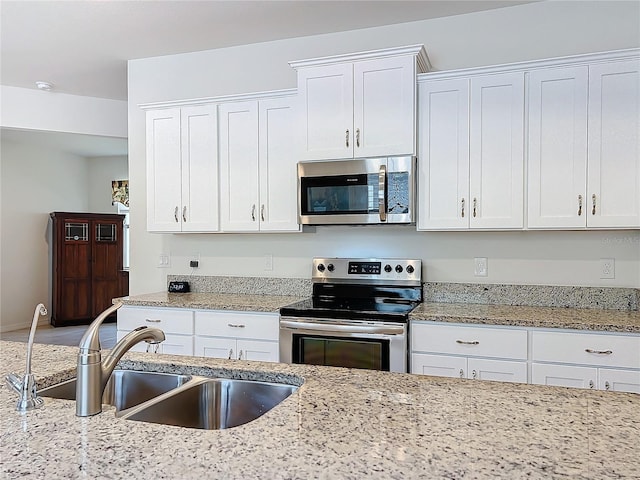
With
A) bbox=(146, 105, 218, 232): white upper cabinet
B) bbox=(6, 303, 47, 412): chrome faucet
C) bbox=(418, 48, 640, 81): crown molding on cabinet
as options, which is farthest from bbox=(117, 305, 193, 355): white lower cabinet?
bbox=(418, 48, 640, 81): crown molding on cabinet

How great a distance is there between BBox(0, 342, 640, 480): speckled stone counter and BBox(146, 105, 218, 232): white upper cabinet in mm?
2314

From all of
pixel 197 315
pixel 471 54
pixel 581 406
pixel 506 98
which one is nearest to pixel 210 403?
pixel 581 406

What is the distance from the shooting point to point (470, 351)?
2.59 meters

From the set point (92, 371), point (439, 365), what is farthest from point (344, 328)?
point (92, 371)

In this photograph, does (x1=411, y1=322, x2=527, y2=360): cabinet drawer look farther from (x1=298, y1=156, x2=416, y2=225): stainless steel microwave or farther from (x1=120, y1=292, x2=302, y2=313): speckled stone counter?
(x1=120, y1=292, x2=302, y2=313): speckled stone counter

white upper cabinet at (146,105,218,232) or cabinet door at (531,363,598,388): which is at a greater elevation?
white upper cabinet at (146,105,218,232)

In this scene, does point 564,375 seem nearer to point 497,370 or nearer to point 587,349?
point 587,349

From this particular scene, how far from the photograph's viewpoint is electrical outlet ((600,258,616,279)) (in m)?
2.91

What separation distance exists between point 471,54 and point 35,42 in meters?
3.14

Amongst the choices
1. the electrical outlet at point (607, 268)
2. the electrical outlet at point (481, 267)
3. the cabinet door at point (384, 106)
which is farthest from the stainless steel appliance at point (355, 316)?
the electrical outlet at point (607, 268)

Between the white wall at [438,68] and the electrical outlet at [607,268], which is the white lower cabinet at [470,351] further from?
the electrical outlet at [607,268]

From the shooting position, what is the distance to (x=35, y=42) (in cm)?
367

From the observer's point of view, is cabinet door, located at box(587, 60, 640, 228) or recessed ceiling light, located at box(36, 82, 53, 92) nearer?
cabinet door, located at box(587, 60, 640, 228)

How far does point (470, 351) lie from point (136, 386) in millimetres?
1696
